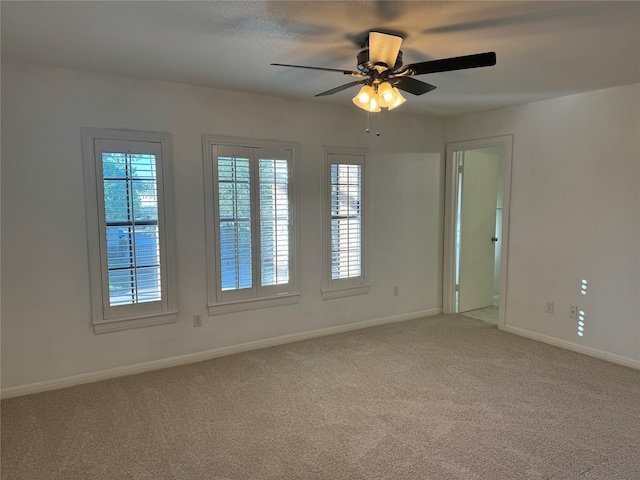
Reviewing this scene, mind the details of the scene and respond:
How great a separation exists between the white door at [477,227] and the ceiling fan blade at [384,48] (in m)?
3.06

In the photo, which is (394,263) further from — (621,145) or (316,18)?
(316,18)

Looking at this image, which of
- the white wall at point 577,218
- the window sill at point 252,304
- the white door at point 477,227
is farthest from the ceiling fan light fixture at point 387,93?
the white door at point 477,227

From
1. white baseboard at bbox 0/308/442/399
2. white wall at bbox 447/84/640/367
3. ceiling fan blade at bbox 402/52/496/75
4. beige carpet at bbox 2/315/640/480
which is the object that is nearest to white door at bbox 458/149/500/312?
white wall at bbox 447/84/640/367

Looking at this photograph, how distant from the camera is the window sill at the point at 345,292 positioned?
4.39m

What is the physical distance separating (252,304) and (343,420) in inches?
62.8

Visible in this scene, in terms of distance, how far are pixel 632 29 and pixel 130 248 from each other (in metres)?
3.72

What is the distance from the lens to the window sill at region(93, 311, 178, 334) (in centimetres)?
330

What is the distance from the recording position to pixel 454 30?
7.70ft

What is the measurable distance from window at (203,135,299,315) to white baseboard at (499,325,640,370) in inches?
99.5

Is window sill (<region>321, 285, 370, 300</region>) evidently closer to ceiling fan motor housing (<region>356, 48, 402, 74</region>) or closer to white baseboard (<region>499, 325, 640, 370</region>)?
white baseboard (<region>499, 325, 640, 370</region>)

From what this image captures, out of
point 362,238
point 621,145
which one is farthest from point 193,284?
point 621,145

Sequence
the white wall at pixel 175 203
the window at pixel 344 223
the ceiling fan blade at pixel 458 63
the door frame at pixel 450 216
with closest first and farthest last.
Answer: the ceiling fan blade at pixel 458 63, the white wall at pixel 175 203, the window at pixel 344 223, the door frame at pixel 450 216

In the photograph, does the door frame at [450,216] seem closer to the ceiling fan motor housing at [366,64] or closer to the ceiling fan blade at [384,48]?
the ceiling fan motor housing at [366,64]

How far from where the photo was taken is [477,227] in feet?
17.5
